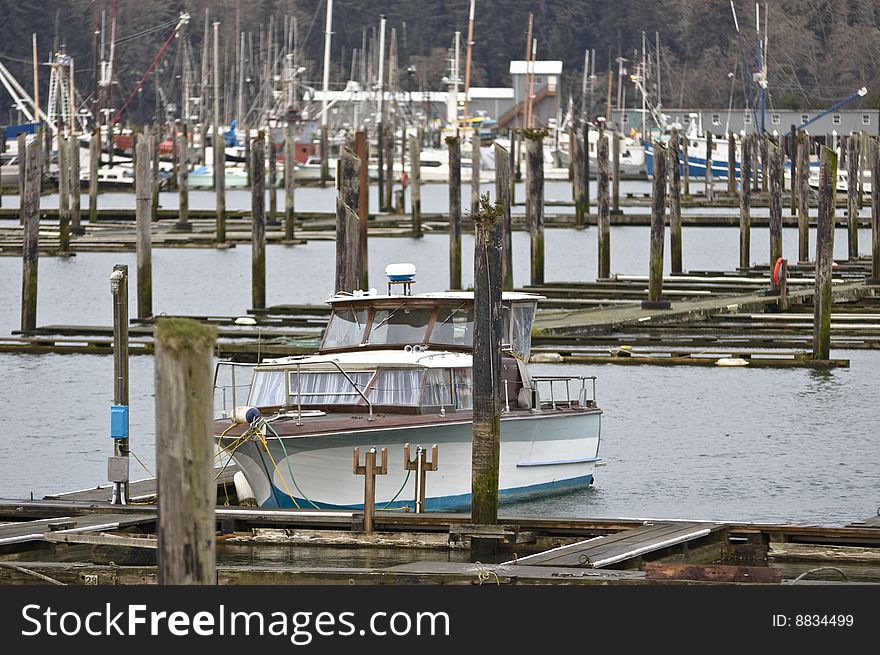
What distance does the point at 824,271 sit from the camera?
34.0 meters

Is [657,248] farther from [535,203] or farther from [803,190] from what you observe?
[803,190]

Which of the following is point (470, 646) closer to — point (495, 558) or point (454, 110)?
point (495, 558)

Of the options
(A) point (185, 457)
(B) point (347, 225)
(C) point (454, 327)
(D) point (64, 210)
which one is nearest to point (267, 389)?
(C) point (454, 327)

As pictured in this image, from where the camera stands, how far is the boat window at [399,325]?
22000 mm

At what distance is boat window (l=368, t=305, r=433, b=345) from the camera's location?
72.2ft

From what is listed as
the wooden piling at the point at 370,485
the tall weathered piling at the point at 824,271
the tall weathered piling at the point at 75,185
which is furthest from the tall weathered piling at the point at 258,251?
the wooden piling at the point at 370,485

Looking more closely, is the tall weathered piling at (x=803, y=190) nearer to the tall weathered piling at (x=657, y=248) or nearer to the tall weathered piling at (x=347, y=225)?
the tall weathered piling at (x=657, y=248)

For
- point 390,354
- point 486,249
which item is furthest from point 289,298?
point 486,249

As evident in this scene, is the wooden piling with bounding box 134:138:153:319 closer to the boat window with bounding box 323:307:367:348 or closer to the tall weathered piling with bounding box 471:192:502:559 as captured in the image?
the boat window with bounding box 323:307:367:348

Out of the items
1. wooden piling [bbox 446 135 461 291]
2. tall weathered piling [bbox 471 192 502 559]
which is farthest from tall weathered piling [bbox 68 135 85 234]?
tall weathered piling [bbox 471 192 502 559]

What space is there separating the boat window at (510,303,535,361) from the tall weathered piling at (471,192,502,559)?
17.0 feet

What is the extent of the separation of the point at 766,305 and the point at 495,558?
25626 millimetres

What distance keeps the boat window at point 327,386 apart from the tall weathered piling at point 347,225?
26.0 feet

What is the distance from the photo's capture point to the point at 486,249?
17.8m
